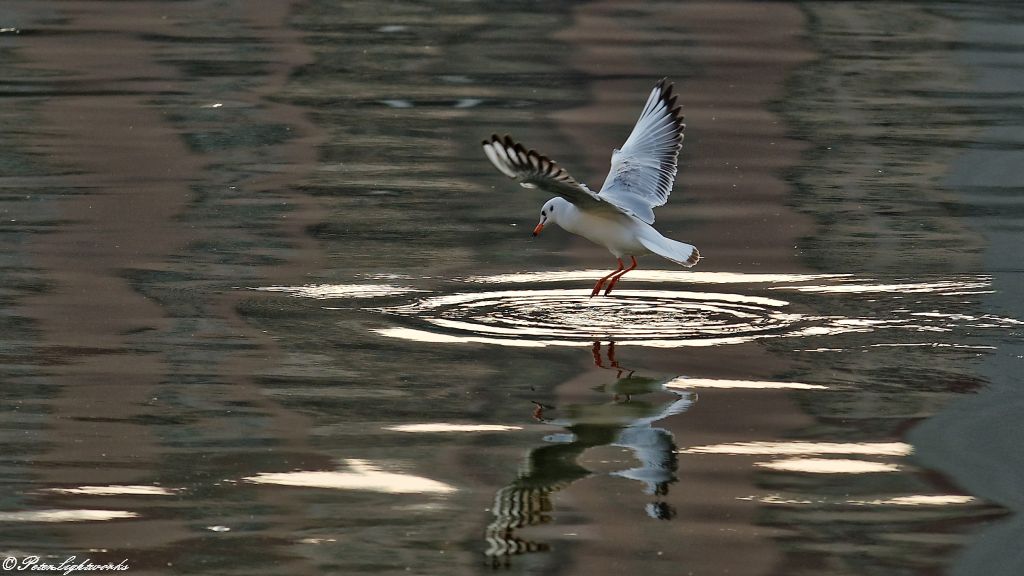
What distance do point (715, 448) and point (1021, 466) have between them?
117 cm

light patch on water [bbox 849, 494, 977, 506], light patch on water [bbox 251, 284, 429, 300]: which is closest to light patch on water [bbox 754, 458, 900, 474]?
light patch on water [bbox 849, 494, 977, 506]

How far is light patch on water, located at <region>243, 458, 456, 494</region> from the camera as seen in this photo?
7195 millimetres

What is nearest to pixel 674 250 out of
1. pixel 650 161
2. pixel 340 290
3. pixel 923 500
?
pixel 650 161

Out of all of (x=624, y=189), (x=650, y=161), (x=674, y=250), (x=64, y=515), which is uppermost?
(x=650, y=161)

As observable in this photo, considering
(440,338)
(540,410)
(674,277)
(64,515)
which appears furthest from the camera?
(674,277)

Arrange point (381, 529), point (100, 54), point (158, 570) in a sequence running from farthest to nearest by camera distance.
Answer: point (100, 54)
point (381, 529)
point (158, 570)

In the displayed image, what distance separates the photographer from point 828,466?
297 inches

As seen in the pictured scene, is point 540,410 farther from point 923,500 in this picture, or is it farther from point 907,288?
point 907,288

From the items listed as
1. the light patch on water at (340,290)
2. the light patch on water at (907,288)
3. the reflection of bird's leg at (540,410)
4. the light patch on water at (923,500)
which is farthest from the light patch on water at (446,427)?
the light patch on water at (907,288)

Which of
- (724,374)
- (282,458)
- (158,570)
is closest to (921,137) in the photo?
(724,374)

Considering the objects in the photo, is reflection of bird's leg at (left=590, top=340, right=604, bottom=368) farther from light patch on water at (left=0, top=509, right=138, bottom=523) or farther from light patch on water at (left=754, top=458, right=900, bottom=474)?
light patch on water at (left=0, top=509, right=138, bottom=523)

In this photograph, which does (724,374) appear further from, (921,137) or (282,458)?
(921,137)

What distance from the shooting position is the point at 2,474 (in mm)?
7273

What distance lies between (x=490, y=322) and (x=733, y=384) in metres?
1.53
